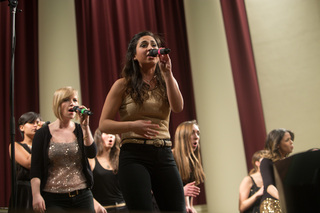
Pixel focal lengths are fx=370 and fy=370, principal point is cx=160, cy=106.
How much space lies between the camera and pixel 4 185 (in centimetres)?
504

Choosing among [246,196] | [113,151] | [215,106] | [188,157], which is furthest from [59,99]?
[215,106]

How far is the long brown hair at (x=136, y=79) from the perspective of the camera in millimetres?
1828

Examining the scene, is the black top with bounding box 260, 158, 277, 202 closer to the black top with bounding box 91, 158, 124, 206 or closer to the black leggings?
the black top with bounding box 91, 158, 124, 206

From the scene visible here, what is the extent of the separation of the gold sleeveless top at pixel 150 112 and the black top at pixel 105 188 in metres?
1.68

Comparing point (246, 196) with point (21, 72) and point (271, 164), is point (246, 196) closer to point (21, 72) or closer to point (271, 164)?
point (271, 164)

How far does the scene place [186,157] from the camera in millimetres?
3305

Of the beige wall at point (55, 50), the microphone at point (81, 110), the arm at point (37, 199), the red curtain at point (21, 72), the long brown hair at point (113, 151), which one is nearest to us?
the arm at point (37, 199)

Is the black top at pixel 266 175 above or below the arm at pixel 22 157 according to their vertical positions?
below

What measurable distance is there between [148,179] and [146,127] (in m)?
0.24

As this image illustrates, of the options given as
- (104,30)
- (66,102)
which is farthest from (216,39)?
(66,102)

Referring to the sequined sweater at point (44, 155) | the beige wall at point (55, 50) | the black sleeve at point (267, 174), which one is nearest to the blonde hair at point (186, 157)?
the black sleeve at point (267, 174)

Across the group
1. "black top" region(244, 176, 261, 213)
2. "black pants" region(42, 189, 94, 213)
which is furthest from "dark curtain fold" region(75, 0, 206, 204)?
"black pants" region(42, 189, 94, 213)

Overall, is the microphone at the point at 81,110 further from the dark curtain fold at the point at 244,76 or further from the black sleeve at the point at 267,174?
the dark curtain fold at the point at 244,76

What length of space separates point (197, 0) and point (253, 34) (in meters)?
1.00
